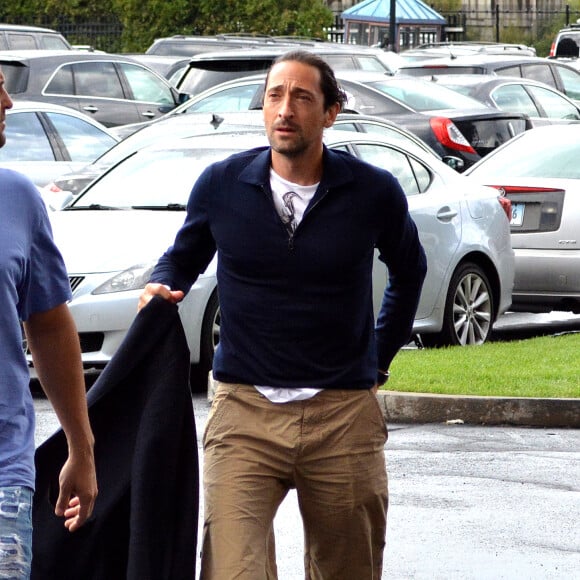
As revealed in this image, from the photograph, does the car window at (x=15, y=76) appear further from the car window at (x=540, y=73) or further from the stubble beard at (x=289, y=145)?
the stubble beard at (x=289, y=145)

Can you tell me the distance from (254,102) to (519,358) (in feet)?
27.1

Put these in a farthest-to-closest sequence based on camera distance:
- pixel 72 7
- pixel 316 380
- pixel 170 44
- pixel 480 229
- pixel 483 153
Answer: pixel 72 7 → pixel 170 44 → pixel 483 153 → pixel 480 229 → pixel 316 380

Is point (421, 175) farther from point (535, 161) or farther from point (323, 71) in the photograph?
point (323, 71)

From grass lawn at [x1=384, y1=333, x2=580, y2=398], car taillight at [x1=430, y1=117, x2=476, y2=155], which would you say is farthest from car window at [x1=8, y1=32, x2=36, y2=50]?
grass lawn at [x1=384, y1=333, x2=580, y2=398]

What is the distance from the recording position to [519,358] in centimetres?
1064

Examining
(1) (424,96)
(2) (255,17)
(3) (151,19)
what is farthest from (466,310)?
(2) (255,17)

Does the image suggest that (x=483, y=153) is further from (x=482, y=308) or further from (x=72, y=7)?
(x=72, y=7)

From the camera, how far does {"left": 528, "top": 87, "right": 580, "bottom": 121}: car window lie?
73.4 ft

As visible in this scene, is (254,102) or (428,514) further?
(254,102)

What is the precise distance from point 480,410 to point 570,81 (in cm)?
1806

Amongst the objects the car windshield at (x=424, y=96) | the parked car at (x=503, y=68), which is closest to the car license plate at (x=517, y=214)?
the car windshield at (x=424, y=96)

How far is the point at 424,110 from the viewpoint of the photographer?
66.5 feet

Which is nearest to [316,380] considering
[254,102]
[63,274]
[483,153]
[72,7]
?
[63,274]

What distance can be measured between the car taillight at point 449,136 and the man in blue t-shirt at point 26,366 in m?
15.2
